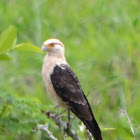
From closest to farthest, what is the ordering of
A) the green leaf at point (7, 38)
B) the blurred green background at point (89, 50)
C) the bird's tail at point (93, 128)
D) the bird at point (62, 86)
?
the green leaf at point (7, 38), the bird's tail at point (93, 128), the bird at point (62, 86), the blurred green background at point (89, 50)

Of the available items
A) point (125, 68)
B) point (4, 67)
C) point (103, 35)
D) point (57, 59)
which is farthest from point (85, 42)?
point (57, 59)

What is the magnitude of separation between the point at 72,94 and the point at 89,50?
332cm

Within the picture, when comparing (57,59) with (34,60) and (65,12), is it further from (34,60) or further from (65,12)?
(65,12)

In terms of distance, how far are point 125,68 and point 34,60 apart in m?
1.49

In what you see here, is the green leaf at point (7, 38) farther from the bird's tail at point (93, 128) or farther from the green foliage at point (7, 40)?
the bird's tail at point (93, 128)

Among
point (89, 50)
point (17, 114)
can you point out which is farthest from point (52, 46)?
point (89, 50)

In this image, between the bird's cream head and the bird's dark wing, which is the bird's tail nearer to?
the bird's dark wing

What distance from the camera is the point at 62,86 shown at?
17.4 feet

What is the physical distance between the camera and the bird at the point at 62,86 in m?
4.99

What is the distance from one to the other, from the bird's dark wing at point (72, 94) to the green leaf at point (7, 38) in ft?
4.13

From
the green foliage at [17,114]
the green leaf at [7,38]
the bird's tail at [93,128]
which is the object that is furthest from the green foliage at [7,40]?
the bird's tail at [93,128]

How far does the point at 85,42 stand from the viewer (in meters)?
8.83

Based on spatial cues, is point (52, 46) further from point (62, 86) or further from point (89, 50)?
point (89, 50)

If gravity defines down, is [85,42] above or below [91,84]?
above
